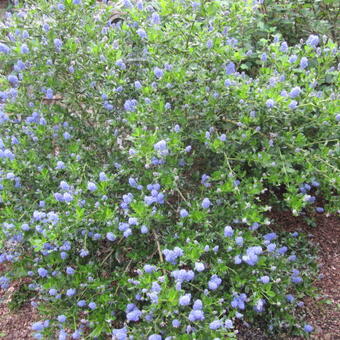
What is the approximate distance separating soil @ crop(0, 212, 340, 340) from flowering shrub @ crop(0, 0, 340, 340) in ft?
0.64

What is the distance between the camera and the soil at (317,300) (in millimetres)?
3107

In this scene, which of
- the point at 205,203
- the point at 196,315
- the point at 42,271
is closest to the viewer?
the point at 196,315

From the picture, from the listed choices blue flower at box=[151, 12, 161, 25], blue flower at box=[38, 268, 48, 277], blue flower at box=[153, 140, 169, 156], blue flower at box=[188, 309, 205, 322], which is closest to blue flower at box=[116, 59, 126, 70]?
blue flower at box=[151, 12, 161, 25]

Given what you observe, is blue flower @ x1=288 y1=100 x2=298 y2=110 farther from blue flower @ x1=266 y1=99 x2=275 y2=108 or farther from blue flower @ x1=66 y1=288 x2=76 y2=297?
blue flower @ x1=66 y1=288 x2=76 y2=297

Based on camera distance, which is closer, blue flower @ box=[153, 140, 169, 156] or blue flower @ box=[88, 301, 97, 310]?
blue flower @ box=[153, 140, 169, 156]

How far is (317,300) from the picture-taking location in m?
3.29

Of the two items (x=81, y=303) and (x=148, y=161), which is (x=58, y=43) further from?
(x=81, y=303)

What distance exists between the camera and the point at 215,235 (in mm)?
2711

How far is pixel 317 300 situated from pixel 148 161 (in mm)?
1718

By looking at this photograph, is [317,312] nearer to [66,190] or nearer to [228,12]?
[66,190]

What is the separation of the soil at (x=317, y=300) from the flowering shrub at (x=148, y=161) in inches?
7.7

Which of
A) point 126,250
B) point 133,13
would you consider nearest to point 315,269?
point 126,250

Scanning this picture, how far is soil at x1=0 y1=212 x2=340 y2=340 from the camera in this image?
311 centimetres

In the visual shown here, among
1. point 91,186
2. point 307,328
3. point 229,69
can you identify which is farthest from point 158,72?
point 307,328
